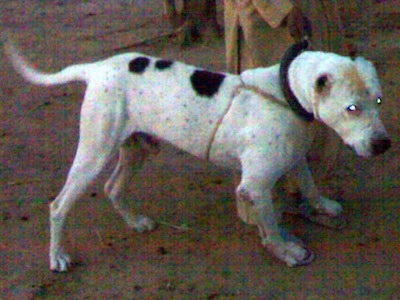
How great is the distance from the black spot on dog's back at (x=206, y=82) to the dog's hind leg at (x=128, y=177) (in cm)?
65

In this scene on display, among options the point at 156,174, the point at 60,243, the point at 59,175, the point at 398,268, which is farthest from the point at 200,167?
the point at 398,268

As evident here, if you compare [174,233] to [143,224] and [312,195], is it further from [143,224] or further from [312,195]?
[312,195]

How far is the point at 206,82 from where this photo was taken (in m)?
4.57

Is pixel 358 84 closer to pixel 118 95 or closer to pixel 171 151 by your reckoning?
pixel 118 95

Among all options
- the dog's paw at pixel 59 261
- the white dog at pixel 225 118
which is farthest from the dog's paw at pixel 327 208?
the dog's paw at pixel 59 261

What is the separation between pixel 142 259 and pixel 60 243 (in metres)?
0.50

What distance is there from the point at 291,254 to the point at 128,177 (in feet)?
3.88

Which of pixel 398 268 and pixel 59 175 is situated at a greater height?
pixel 398 268

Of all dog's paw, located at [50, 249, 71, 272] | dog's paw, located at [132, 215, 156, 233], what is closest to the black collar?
dog's paw, located at [132, 215, 156, 233]

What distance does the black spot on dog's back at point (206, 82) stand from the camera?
4.54 meters

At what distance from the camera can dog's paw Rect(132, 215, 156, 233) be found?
5.25 meters

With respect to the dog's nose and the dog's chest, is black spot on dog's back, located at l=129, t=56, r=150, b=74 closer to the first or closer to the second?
the dog's chest

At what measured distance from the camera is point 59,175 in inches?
243

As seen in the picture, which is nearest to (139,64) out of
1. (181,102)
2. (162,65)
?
(162,65)
